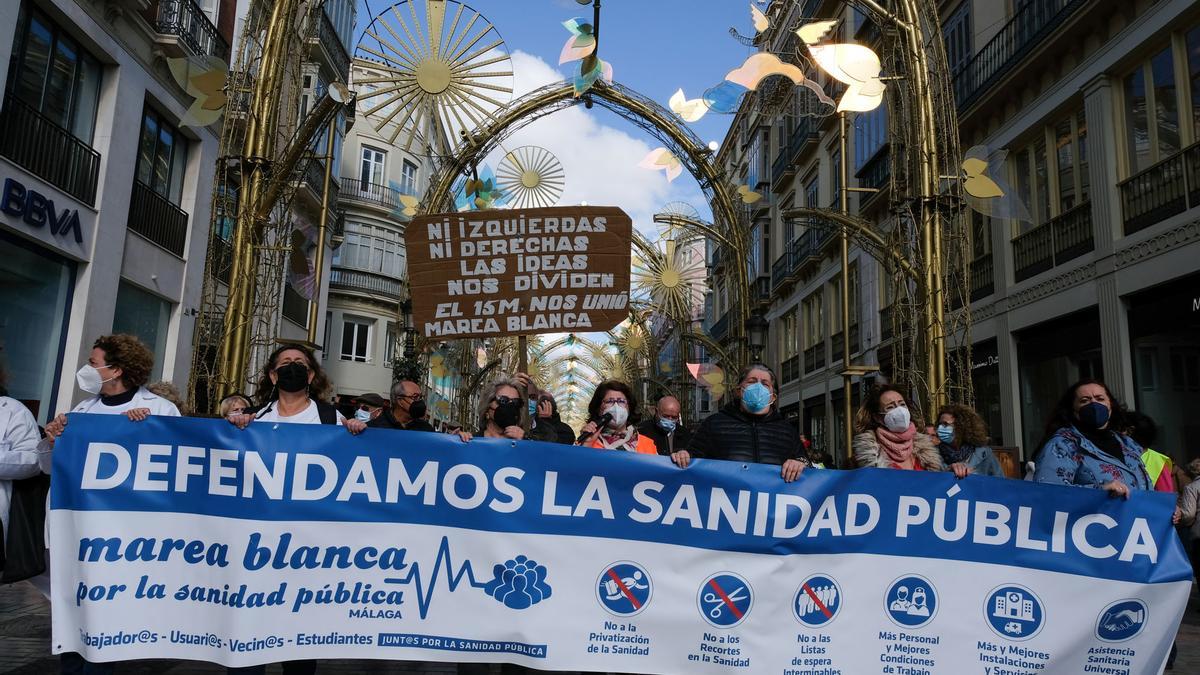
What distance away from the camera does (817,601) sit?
169 inches

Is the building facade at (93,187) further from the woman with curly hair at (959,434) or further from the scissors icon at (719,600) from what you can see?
the woman with curly hair at (959,434)

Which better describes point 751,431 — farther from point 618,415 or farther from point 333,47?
point 333,47

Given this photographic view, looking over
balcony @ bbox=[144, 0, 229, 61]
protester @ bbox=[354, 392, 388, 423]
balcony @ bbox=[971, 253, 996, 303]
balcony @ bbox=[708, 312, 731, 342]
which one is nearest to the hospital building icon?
protester @ bbox=[354, 392, 388, 423]

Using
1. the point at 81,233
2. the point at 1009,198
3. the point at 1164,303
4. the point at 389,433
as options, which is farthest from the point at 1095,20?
the point at 81,233

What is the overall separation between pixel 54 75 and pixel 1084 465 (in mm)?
14303

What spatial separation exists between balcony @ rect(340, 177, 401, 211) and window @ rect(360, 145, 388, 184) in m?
0.22

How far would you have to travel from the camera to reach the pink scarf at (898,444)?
500cm

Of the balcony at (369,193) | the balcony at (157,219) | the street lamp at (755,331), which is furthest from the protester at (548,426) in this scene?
the balcony at (369,193)

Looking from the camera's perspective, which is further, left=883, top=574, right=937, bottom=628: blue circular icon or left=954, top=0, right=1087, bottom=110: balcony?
left=954, top=0, right=1087, bottom=110: balcony

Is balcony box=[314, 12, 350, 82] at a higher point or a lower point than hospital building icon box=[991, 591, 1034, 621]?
higher

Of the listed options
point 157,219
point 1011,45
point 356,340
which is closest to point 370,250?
point 356,340

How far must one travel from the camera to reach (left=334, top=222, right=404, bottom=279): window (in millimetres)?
37094

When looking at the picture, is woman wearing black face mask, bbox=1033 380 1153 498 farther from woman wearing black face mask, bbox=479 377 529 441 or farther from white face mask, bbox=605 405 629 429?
woman wearing black face mask, bbox=479 377 529 441

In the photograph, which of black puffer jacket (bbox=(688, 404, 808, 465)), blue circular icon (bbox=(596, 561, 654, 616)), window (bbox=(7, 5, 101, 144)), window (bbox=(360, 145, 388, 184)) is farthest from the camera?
window (bbox=(360, 145, 388, 184))
